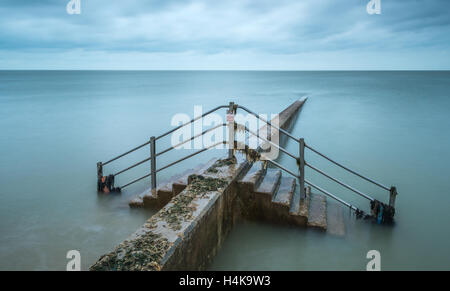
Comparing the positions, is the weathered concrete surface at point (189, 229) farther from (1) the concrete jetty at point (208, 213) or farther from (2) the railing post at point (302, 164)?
(2) the railing post at point (302, 164)

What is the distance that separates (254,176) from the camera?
15.6 ft

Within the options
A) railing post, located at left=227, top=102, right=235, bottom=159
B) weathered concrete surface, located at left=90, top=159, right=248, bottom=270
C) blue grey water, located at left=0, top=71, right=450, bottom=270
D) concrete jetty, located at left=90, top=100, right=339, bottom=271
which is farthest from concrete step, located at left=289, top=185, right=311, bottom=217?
railing post, located at left=227, top=102, right=235, bottom=159

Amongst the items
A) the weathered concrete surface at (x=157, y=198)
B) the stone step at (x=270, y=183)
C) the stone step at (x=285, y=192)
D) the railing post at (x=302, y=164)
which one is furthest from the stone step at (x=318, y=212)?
the weathered concrete surface at (x=157, y=198)

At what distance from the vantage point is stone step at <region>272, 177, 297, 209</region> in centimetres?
448

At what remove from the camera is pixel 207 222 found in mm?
3465

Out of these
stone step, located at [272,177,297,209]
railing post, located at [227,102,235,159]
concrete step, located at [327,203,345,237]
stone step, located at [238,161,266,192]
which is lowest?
concrete step, located at [327,203,345,237]

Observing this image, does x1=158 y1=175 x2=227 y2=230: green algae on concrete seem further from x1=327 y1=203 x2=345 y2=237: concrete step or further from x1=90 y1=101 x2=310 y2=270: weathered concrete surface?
x1=327 y1=203 x2=345 y2=237: concrete step

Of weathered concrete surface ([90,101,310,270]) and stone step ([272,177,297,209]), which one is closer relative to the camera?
weathered concrete surface ([90,101,310,270])

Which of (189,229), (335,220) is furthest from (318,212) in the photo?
(189,229)

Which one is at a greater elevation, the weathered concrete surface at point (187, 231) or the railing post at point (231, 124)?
the railing post at point (231, 124)

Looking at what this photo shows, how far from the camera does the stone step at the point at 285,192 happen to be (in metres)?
4.48
